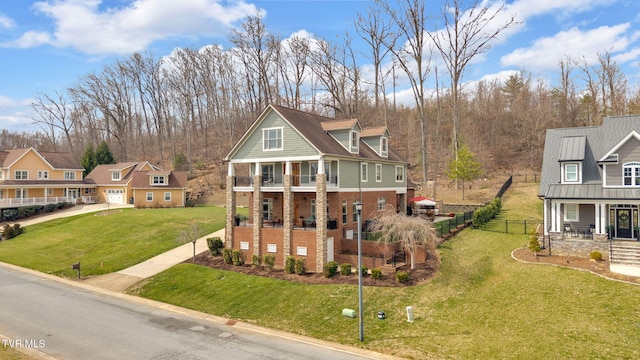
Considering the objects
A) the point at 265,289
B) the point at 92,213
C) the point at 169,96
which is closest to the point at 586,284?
the point at 265,289

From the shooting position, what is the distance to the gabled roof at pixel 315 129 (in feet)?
86.4

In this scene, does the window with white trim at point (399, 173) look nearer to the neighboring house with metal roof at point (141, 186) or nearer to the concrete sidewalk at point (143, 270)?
the concrete sidewalk at point (143, 270)

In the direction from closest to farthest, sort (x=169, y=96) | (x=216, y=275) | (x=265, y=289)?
(x=265, y=289), (x=216, y=275), (x=169, y=96)

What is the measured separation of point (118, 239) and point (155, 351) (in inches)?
916

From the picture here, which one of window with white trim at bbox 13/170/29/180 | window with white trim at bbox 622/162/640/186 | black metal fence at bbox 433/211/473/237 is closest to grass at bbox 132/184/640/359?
black metal fence at bbox 433/211/473/237

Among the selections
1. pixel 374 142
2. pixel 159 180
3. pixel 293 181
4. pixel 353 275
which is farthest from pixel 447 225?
pixel 159 180

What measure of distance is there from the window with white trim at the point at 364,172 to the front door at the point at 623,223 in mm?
17271

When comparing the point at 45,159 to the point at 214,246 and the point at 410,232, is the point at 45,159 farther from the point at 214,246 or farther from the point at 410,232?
the point at 410,232

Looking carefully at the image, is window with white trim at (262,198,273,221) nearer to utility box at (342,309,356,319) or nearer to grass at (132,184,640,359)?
grass at (132,184,640,359)

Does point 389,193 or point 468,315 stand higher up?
point 389,193

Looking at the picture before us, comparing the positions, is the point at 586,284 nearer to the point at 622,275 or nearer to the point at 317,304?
the point at 622,275

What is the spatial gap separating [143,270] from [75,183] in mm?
37313

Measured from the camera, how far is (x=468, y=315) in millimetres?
17250

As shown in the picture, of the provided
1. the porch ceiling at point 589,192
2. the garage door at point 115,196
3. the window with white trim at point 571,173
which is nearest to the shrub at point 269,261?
the porch ceiling at point 589,192
